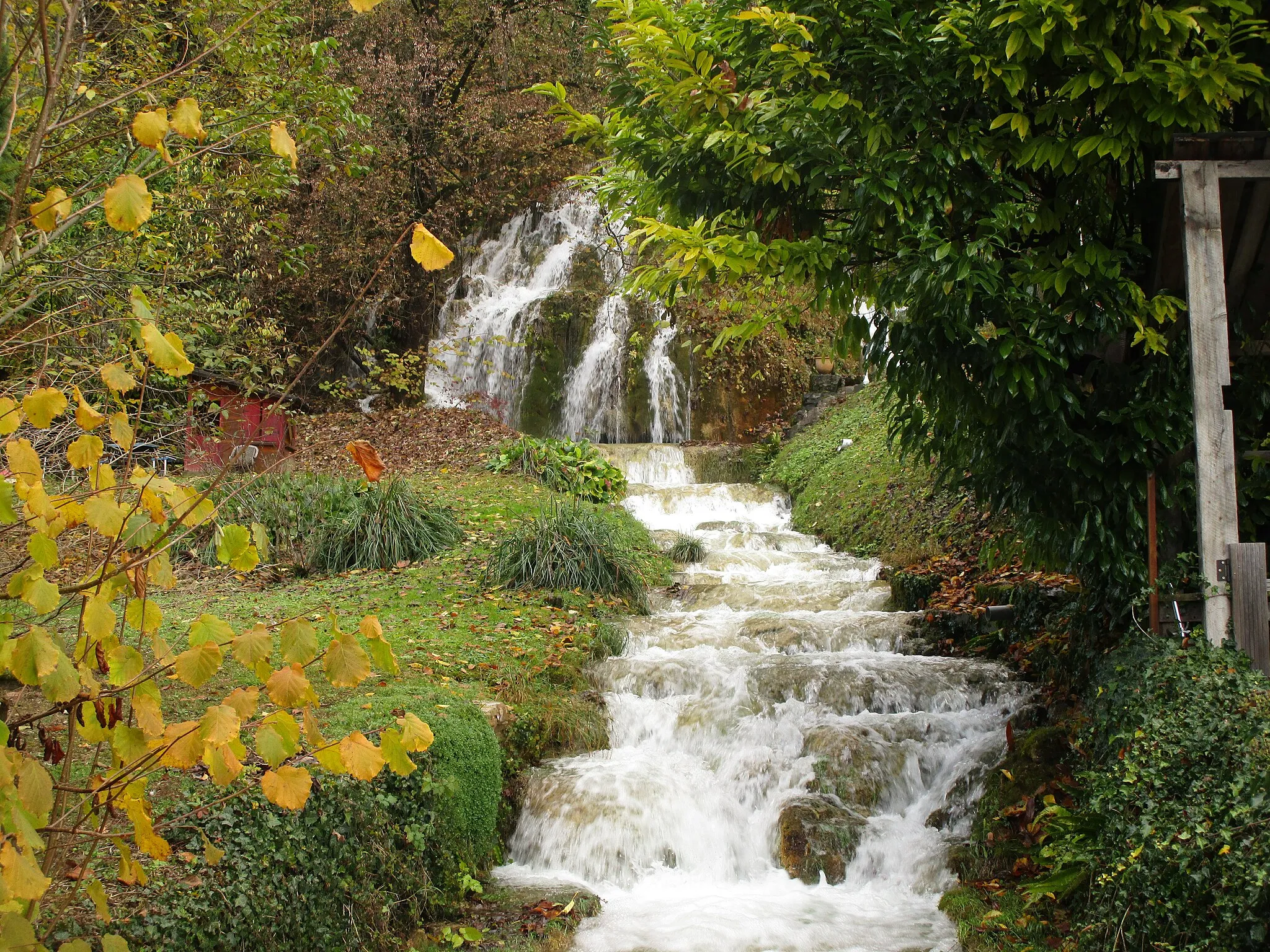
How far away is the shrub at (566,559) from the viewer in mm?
9516

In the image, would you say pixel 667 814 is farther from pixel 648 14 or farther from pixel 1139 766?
pixel 648 14

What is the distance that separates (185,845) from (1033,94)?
18.7 ft

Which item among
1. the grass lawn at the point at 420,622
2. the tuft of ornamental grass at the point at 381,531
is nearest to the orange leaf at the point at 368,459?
the grass lawn at the point at 420,622

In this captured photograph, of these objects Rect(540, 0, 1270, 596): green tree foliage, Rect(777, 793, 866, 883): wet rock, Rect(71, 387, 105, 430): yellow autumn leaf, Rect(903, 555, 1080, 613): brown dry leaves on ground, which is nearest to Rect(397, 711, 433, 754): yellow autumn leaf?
Rect(71, 387, 105, 430): yellow autumn leaf

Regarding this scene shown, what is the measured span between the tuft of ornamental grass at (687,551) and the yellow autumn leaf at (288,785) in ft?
31.7

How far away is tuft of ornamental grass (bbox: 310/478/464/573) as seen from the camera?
1047cm

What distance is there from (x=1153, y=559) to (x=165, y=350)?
4736 millimetres

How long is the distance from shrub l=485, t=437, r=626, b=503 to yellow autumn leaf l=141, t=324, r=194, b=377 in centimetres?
1138

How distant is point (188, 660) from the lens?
229cm

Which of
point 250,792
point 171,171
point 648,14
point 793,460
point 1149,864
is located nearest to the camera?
point 1149,864

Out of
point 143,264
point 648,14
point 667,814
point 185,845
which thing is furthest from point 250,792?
point 143,264

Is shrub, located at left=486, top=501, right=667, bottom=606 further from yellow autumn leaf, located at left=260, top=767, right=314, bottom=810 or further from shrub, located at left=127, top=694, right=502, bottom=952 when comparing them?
yellow autumn leaf, located at left=260, top=767, right=314, bottom=810

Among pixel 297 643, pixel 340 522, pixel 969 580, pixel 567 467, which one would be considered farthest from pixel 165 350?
pixel 567 467

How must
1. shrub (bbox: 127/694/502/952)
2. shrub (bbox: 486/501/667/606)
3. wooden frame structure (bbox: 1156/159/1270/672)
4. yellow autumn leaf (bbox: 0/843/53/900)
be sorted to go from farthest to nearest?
1. shrub (bbox: 486/501/667/606)
2. wooden frame structure (bbox: 1156/159/1270/672)
3. shrub (bbox: 127/694/502/952)
4. yellow autumn leaf (bbox: 0/843/53/900)
